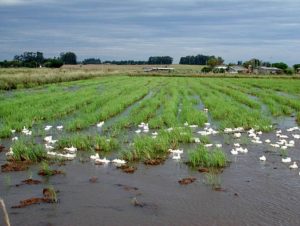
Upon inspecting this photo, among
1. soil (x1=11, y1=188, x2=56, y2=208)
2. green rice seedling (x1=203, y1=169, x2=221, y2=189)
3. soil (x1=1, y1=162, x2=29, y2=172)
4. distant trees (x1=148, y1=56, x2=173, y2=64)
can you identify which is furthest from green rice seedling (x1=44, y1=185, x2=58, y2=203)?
distant trees (x1=148, y1=56, x2=173, y2=64)

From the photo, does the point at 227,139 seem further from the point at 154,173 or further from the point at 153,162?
the point at 154,173

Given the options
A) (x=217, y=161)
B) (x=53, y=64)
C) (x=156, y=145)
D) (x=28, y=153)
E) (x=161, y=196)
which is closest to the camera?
(x=161, y=196)

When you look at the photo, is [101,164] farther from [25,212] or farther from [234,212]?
[234,212]

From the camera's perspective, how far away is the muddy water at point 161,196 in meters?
6.14

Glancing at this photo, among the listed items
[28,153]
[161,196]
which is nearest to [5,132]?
[28,153]

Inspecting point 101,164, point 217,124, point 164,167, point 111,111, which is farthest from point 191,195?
point 111,111

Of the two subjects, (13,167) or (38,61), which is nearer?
(13,167)

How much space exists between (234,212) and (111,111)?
11.5 metres

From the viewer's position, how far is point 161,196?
7.11 metres

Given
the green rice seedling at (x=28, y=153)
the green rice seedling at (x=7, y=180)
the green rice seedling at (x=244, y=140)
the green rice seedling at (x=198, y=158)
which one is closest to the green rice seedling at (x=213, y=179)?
the green rice seedling at (x=198, y=158)

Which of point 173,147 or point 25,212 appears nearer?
point 25,212

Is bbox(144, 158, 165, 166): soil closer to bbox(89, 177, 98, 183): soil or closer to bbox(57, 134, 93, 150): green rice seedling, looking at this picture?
bbox(89, 177, 98, 183): soil

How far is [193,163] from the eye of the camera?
29.9 feet

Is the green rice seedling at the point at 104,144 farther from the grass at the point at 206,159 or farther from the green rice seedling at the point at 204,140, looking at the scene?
the green rice seedling at the point at 204,140
